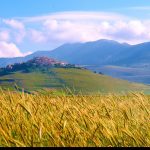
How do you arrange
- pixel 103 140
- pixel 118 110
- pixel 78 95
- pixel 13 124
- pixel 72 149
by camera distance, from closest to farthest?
pixel 72 149
pixel 103 140
pixel 13 124
pixel 118 110
pixel 78 95

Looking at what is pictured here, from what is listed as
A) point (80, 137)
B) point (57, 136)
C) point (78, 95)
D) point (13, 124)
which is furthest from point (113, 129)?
point (78, 95)

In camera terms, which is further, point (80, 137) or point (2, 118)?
point (2, 118)

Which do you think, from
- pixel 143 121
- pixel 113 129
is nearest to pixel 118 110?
pixel 143 121

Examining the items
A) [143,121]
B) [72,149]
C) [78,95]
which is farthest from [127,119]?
[78,95]

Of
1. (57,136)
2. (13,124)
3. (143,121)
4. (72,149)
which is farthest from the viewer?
(143,121)

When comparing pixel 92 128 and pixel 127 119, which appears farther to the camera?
pixel 127 119

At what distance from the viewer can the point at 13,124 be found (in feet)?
18.5

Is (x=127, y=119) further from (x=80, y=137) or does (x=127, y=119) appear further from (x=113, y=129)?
(x=80, y=137)

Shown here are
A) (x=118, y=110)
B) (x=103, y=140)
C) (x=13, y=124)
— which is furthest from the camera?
(x=118, y=110)

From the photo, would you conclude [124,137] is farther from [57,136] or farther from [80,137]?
[57,136]

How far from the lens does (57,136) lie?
482 cm

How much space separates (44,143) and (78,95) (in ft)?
15.4

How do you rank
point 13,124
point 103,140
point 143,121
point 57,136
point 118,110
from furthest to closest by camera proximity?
point 118,110 → point 143,121 → point 13,124 → point 103,140 → point 57,136

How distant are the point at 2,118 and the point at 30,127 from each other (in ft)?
2.18
